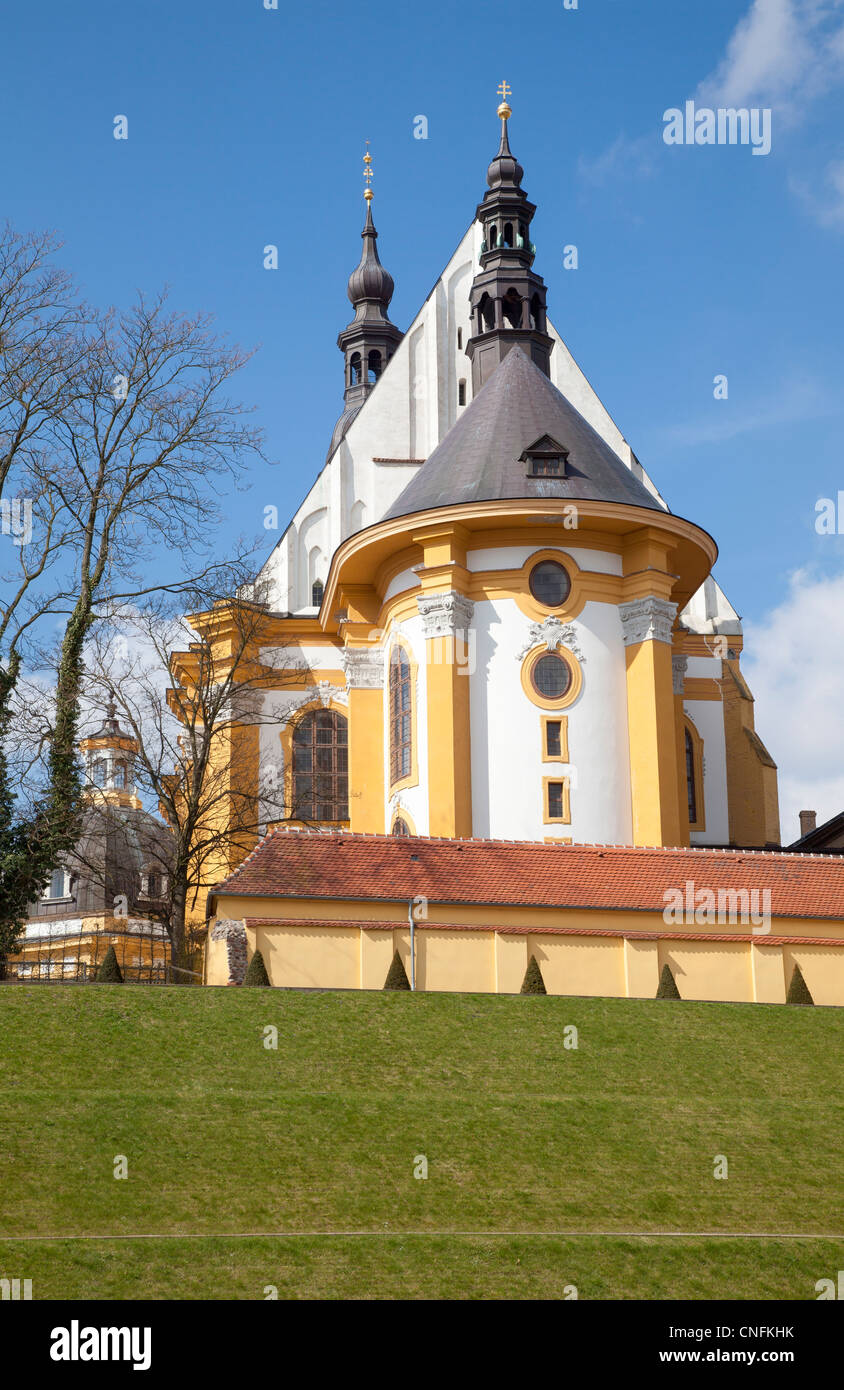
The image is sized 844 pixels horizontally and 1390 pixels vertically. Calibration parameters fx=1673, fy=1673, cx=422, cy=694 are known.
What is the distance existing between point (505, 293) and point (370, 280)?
2149 cm

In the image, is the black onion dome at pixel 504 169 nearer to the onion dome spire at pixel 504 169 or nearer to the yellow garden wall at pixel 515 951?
the onion dome spire at pixel 504 169

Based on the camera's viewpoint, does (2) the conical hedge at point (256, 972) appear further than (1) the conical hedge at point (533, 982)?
No

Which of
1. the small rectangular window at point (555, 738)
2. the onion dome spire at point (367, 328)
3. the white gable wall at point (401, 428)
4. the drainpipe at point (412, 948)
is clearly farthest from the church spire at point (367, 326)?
the drainpipe at point (412, 948)

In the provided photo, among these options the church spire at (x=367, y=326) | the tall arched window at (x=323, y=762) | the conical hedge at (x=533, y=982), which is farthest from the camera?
the church spire at (x=367, y=326)

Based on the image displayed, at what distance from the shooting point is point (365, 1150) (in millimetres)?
19125

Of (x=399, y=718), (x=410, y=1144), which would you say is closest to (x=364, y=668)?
(x=399, y=718)

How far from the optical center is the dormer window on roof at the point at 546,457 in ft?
132

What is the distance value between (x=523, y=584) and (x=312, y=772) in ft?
37.1

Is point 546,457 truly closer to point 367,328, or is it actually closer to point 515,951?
point 515,951

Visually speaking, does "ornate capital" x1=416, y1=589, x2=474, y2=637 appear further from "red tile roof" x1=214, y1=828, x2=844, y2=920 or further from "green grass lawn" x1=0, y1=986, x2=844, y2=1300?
"green grass lawn" x1=0, y1=986, x2=844, y2=1300

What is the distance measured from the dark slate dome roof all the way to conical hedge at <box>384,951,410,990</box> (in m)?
15.2

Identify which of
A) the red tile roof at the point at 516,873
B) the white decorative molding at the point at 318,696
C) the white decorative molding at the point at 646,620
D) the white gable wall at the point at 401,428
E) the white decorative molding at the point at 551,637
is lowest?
the red tile roof at the point at 516,873

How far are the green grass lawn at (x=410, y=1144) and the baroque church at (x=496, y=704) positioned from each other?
2.89m
